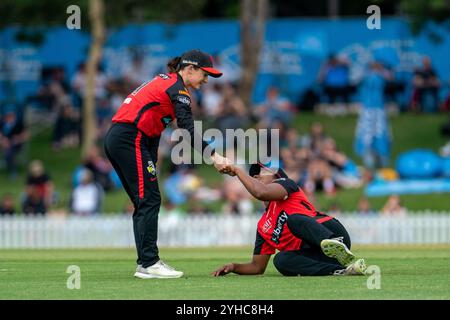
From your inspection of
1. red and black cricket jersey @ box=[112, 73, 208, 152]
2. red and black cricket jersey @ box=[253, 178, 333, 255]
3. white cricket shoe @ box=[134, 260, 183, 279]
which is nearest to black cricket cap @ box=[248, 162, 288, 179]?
red and black cricket jersey @ box=[253, 178, 333, 255]

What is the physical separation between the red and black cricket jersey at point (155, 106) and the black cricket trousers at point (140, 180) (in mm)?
93

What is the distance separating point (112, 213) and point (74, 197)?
1.55 m

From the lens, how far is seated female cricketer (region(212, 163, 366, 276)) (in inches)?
473

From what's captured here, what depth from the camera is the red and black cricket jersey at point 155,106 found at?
12.2 meters

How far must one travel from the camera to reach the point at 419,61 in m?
35.7

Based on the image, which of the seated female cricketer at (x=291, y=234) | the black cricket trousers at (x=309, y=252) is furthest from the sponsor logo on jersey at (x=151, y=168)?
the black cricket trousers at (x=309, y=252)

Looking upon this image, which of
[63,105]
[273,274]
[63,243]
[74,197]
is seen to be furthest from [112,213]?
[273,274]

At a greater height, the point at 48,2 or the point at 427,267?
the point at 48,2

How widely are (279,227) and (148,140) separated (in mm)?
1693

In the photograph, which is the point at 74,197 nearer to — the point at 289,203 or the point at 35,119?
the point at 35,119

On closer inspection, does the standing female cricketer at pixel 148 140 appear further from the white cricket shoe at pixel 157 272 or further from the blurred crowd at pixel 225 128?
the blurred crowd at pixel 225 128

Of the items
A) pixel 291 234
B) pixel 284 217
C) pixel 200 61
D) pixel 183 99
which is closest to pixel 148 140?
pixel 183 99

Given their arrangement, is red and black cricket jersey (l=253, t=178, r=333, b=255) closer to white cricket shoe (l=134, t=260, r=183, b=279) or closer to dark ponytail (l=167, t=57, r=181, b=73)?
white cricket shoe (l=134, t=260, r=183, b=279)

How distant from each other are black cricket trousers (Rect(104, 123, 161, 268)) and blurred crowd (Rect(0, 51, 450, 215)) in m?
13.7
